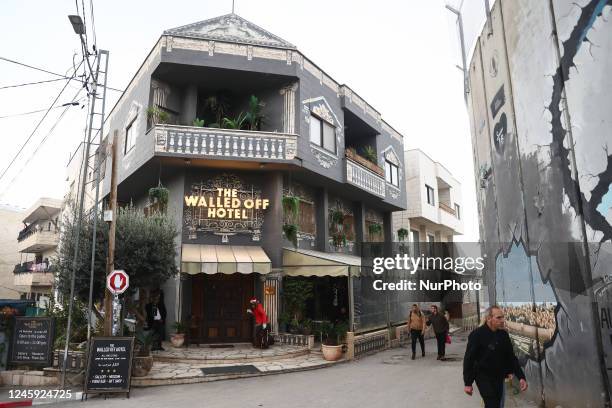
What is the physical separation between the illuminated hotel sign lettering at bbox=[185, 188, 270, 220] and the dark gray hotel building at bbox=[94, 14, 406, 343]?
4 centimetres

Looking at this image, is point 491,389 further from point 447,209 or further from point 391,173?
point 447,209

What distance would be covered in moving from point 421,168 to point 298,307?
16975 millimetres

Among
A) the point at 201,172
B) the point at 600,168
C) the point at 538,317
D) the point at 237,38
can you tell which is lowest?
the point at 538,317

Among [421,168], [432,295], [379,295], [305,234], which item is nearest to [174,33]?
[305,234]

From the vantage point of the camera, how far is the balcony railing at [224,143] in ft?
47.0

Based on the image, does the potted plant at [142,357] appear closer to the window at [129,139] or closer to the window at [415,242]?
the window at [129,139]

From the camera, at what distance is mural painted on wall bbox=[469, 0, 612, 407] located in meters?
5.18

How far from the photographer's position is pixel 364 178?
1916 centimetres

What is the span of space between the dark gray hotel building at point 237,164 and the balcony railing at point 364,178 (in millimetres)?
95

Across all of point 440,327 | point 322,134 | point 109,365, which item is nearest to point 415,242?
point 322,134

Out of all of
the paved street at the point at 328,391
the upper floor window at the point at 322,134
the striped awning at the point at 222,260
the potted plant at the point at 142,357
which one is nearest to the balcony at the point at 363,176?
the upper floor window at the point at 322,134

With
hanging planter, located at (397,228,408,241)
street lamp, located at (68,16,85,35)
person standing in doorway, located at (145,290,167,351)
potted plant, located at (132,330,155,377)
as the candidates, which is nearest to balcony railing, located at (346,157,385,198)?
hanging planter, located at (397,228,408,241)

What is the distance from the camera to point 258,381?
10.0 m

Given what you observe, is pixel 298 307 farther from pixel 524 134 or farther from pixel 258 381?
pixel 524 134
